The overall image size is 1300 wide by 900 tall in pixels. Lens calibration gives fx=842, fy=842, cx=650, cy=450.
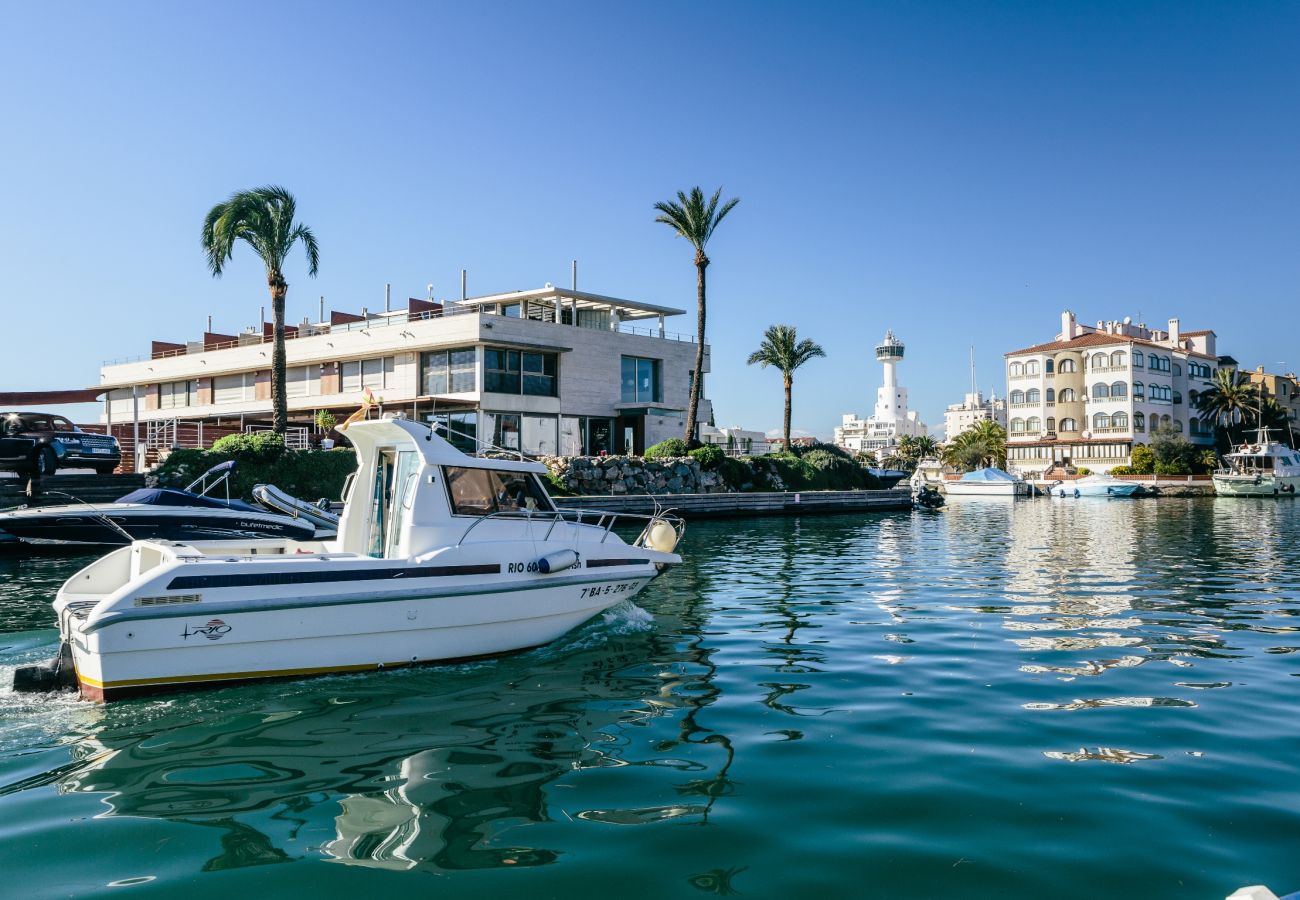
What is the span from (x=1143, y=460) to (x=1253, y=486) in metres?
16.9

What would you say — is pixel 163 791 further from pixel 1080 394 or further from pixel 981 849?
pixel 1080 394

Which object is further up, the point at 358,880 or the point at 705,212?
the point at 705,212

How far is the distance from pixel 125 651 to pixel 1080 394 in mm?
105521

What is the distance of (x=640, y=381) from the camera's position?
47.8 meters

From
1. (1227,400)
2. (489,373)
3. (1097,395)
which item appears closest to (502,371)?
(489,373)

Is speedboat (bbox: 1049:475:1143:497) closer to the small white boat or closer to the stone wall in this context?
the small white boat

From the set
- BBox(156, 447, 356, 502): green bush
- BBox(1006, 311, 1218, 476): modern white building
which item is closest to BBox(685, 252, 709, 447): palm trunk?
BBox(156, 447, 356, 502): green bush

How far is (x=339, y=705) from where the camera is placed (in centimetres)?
839

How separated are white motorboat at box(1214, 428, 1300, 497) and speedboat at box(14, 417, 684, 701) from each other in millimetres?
73130

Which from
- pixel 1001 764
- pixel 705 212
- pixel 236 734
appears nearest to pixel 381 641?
pixel 236 734

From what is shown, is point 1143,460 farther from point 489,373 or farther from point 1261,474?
point 489,373

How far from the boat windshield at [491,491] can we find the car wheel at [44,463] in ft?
68.0

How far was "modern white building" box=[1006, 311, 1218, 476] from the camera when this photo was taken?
92844 mm

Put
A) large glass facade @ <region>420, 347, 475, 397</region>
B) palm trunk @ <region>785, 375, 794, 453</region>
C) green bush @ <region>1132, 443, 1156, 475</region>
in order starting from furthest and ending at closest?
green bush @ <region>1132, 443, 1156, 475</region>, palm trunk @ <region>785, 375, 794, 453</region>, large glass facade @ <region>420, 347, 475, 397</region>
